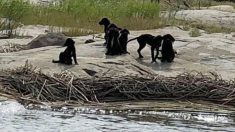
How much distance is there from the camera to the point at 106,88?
39.2 ft

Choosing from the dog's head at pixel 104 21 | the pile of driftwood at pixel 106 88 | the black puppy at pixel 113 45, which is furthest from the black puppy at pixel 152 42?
the pile of driftwood at pixel 106 88

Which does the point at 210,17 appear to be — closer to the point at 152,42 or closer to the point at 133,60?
Result: the point at 152,42

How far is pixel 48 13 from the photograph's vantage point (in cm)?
2666

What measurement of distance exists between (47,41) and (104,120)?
805 cm

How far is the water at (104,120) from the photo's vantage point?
381 inches

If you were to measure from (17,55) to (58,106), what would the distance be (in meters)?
4.25

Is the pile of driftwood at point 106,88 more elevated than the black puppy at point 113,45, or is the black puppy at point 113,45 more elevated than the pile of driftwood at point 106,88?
the black puppy at point 113,45

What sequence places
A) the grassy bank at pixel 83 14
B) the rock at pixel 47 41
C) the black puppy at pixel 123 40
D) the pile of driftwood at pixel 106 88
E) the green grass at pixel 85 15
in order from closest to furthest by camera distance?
the pile of driftwood at pixel 106 88, the black puppy at pixel 123 40, the rock at pixel 47 41, the green grass at pixel 85 15, the grassy bank at pixel 83 14

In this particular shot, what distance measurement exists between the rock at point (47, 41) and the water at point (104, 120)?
700cm

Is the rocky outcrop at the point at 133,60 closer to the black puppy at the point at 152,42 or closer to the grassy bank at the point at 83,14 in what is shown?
the black puppy at the point at 152,42

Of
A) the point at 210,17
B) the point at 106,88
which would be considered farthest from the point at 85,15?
the point at 106,88

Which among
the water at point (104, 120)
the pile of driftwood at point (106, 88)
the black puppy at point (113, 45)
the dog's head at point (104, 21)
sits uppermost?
the dog's head at point (104, 21)

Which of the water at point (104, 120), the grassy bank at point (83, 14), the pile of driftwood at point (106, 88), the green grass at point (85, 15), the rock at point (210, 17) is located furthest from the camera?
the rock at point (210, 17)

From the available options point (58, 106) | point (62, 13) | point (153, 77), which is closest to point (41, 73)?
point (58, 106)
